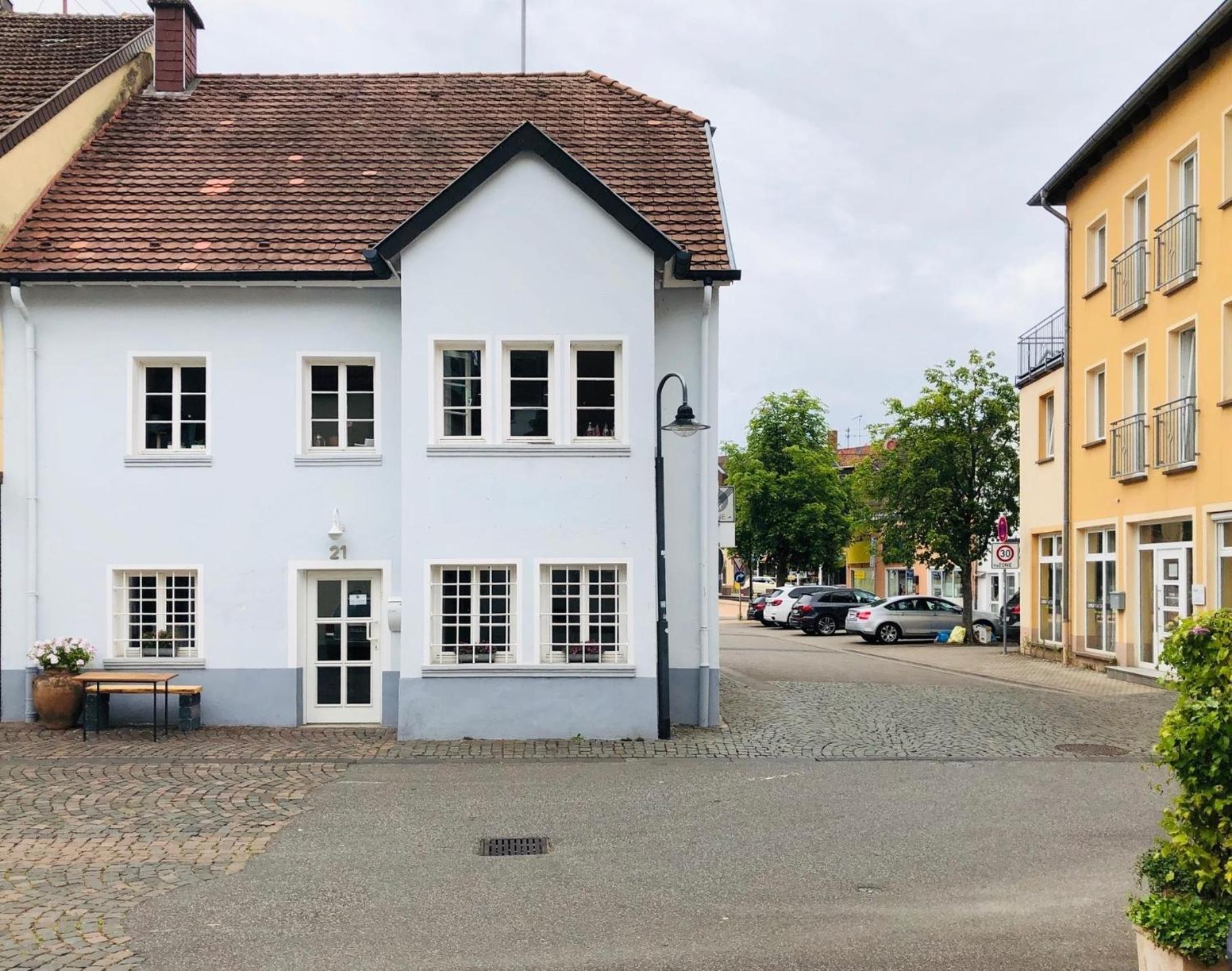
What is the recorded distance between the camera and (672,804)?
1066cm

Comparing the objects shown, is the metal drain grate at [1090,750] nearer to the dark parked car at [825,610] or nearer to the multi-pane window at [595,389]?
the multi-pane window at [595,389]

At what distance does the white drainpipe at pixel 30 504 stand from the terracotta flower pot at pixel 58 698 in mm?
453

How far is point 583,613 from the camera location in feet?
47.3

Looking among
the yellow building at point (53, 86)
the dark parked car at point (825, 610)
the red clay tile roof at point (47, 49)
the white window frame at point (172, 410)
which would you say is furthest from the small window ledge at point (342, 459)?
the dark parked car at point (825, 610)

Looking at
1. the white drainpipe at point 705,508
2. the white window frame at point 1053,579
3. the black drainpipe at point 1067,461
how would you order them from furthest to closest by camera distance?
1. the white window frame at point 1053,579
2. the black drainpipe at point 1067,461
3. the white drainpipe at point 705,508

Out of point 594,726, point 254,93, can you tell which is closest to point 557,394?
point 594,726

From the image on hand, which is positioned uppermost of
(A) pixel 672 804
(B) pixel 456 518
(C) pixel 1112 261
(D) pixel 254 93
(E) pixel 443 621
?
(D) pixel 254 93

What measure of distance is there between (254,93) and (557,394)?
859cm

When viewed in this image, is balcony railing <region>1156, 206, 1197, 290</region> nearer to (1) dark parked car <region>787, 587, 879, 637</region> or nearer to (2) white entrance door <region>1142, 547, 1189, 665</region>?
(2) white entrance door <region>1142, 547, 1189, 665</region>

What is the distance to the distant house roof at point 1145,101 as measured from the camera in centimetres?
1748

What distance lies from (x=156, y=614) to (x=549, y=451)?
555 centimetres

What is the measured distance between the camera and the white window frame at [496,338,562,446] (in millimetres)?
14492

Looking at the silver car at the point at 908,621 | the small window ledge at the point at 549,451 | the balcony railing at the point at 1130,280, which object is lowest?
the silver car at the point at 908,621

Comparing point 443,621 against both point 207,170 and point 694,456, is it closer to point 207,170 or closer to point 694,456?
point 694,456
